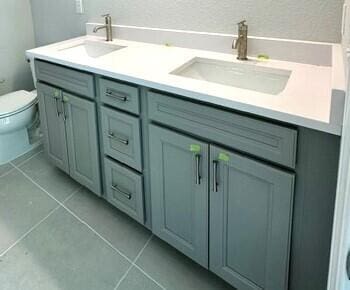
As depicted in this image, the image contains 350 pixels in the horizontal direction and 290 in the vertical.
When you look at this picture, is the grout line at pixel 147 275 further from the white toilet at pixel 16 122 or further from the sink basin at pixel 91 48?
the white toilet at pixel 16 122

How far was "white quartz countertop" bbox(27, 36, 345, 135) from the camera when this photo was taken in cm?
109

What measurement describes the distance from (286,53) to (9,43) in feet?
7.27

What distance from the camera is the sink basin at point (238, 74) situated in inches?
62.1

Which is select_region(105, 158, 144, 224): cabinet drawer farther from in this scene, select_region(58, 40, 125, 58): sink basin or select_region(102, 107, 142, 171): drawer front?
select_region(58, 40, 125, 58): sink basin

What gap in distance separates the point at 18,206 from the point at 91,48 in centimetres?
104

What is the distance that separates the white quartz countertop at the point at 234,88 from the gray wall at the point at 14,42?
3.05 ft

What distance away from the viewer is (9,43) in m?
2.94

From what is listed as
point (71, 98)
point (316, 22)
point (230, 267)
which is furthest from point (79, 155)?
point (316, 22)

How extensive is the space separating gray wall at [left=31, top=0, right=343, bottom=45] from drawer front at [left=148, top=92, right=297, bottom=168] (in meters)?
0.57

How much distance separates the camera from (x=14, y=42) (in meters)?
2.97

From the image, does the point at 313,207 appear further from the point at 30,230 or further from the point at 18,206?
the point at 18,206

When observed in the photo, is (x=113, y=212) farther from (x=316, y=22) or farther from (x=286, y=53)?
(x=316, y=22)

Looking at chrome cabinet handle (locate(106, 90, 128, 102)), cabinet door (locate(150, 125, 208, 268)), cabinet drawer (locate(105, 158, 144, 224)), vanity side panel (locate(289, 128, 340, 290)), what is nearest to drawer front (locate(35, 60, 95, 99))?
chrome cabinet handle (locate(106, 90, 128, 102))

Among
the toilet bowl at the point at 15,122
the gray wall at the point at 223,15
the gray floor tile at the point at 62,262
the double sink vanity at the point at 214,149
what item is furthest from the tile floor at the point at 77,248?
the gray wall at the point at 223,15
